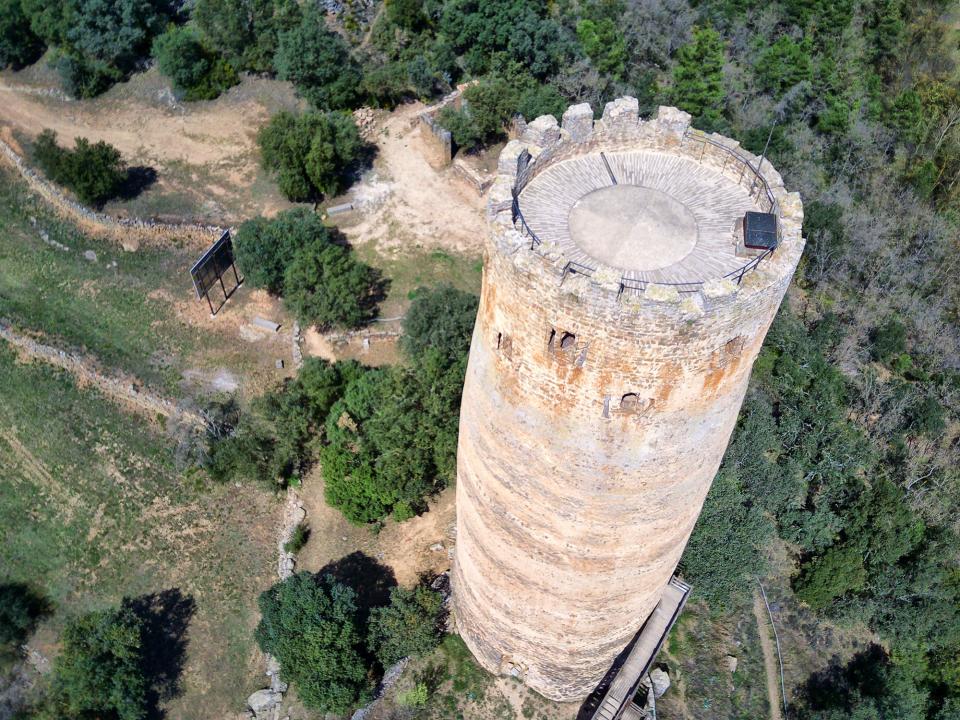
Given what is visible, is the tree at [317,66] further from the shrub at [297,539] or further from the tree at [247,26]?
the shrub at [297,539]

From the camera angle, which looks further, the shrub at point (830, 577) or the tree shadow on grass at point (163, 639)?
the shrub at point (830, 577)

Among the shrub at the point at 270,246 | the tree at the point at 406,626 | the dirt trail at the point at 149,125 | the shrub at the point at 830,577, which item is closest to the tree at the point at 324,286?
the shrub at the point at 270,246

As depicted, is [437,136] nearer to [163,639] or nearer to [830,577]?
[163,639]

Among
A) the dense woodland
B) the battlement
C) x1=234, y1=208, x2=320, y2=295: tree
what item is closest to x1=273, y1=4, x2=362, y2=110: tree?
the dense woodland

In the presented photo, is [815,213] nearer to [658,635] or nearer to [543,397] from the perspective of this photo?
[658,635]

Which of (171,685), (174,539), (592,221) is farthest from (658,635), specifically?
(174,539)

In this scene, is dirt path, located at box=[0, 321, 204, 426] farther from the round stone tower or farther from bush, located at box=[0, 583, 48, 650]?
the round stone tower

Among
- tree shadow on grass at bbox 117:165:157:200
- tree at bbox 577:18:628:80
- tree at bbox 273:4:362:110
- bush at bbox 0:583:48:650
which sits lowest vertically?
bush at bbox 0:583:48:650
